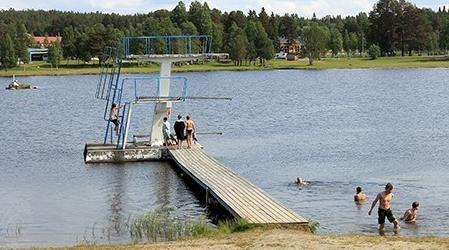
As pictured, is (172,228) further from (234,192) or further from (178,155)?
(178,155)

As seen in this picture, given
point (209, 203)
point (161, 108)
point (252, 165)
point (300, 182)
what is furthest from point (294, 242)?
point (161, 108)

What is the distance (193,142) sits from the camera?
42344 millimetres

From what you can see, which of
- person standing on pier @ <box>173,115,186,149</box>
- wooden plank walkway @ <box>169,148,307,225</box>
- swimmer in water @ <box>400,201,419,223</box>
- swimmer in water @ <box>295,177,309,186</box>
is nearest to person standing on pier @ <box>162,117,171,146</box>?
person standing on pier @ <box>173,115,186,149</box>

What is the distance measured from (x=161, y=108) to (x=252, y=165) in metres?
5.16

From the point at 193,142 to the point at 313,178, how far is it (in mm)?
8491

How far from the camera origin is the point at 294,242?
63.6 ft

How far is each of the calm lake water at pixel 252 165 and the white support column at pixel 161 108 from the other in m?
2.04

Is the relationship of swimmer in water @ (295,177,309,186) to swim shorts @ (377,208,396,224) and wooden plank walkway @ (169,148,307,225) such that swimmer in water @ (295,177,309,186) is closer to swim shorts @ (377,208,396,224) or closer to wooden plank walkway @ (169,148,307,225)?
wooden plank walkway @ (169,148,307,225)

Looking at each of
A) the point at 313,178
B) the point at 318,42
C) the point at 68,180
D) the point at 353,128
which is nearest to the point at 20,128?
the point at 353,128

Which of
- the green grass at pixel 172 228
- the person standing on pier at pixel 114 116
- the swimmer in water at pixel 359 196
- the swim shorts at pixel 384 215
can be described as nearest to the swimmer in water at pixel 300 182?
the swimmer in water at pixel 359 196

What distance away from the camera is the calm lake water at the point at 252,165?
90.3 feet

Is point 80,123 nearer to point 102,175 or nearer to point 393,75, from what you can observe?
point 102,175

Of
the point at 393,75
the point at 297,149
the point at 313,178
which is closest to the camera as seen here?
the point at 313,178

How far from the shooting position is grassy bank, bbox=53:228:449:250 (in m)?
18.7
